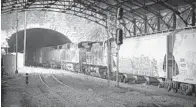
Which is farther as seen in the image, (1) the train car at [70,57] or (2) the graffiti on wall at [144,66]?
(1) the train car at [70,57]

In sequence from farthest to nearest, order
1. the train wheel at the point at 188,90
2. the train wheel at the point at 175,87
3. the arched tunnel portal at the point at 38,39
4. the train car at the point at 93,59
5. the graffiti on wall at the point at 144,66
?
the arched tunnel portal at the point at 38,39, the train car at the point at 93,59, the graffiti on wall at the point at 144,66, the train wheel at the point at 175,87, the train wheel at the point at 188,90

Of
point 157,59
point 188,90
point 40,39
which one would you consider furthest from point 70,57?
point 40,39

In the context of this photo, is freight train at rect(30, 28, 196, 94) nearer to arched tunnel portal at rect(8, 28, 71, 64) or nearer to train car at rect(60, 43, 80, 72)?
train car at rect(60, 43, 80, 72)

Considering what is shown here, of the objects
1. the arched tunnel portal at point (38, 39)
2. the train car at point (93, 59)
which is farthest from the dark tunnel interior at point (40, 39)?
the train car at point (93, 59)

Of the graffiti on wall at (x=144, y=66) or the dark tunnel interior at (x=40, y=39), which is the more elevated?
the dark tunnel interior at (x=40, y=39)

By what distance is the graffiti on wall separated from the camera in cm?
1579

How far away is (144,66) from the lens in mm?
16844

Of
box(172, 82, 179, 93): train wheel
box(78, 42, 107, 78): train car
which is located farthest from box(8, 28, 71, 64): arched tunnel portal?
box(172, 82, 179, 93): train wheel

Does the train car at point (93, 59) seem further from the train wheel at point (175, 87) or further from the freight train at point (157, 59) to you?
the train wheel at point (175, 87)

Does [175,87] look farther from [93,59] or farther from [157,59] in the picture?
[93,59]

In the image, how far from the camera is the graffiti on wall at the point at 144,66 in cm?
1579

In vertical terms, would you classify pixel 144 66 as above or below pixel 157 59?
below

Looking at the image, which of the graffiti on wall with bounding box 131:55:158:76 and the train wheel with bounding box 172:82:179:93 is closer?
→ the train wheel with bounding box 172:82:179:93

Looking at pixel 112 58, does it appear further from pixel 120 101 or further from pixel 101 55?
pixel 120 101
